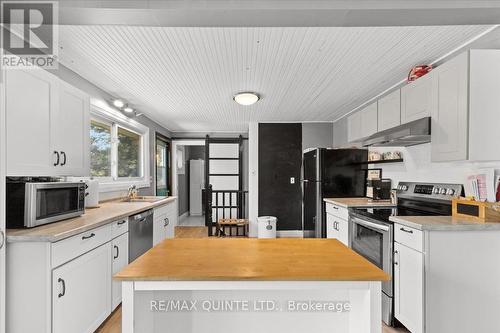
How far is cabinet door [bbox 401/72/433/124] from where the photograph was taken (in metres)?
2.13

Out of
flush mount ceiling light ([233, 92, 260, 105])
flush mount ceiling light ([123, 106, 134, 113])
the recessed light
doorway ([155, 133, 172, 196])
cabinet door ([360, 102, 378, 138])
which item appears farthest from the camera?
doorway ([155, 133, 172, 196])

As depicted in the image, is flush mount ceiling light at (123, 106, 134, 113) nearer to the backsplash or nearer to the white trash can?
the white trash can

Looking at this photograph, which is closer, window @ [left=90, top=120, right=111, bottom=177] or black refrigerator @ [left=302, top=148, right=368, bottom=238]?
window @ [left=90, top=120, right=111, bottom=177]

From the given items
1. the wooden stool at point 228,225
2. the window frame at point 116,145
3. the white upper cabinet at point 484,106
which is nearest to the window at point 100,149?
the window frame at point 116,145

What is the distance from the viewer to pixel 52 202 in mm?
1903

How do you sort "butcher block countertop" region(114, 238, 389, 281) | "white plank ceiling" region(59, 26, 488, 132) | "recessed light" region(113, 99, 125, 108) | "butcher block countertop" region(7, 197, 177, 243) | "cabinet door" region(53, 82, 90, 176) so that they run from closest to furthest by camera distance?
"butcher block countertop" region(114, 238, 389, 281) → "butcher block countertop" region(7, 197, 177, 243) → "white plank ceiling" region(59, 26, 488, 132) → "cabinet door" region(53, 82, 90, 176) → "recessed light" region(113, 99, 125, 108)

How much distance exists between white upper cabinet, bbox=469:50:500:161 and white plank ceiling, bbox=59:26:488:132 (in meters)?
0.34

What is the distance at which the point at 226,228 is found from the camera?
559 cm

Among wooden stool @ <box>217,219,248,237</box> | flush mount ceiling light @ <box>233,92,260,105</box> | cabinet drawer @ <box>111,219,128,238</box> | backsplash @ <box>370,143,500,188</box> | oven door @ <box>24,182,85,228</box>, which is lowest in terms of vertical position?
wooden stool @ <box>217,219,248,237</box>

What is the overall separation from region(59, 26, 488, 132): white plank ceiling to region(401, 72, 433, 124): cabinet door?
26 cm

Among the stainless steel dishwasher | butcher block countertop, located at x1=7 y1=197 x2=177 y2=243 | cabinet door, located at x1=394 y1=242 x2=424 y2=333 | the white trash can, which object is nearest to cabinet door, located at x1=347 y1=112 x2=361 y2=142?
cabinet door, located at x1=394 y1=242 x2=424 y2=333

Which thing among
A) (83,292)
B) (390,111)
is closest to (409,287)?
(390,111)

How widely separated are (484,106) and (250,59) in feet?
5.91

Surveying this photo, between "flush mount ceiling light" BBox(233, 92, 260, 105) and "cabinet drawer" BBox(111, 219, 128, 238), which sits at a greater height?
"flush mount ceiling light" BBox(233, 92, 260, 105)
